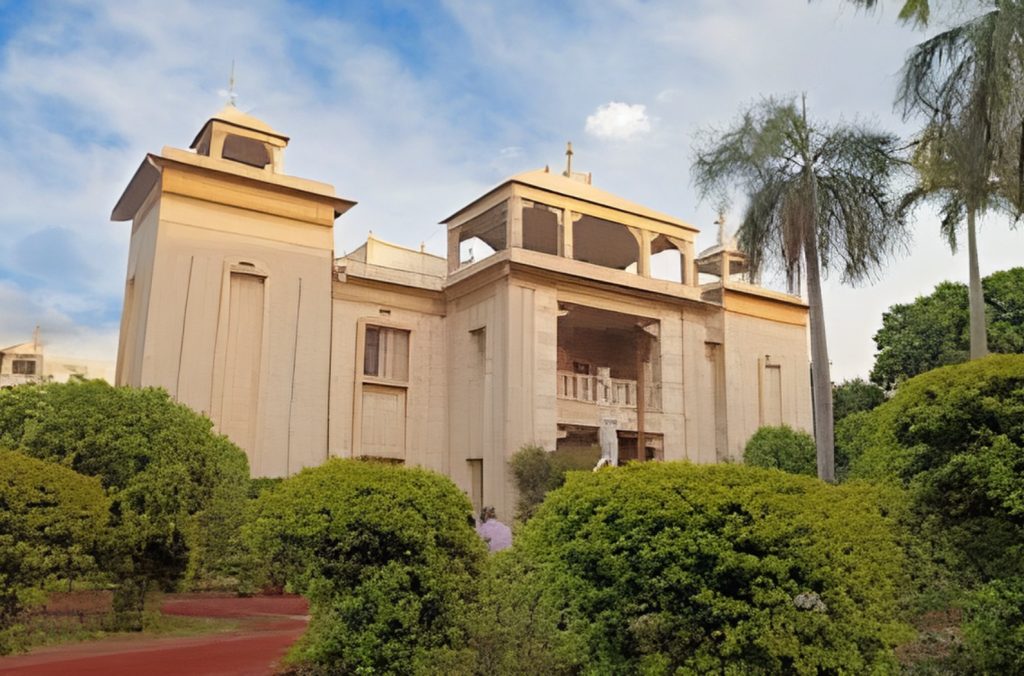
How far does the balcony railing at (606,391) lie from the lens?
901 inches

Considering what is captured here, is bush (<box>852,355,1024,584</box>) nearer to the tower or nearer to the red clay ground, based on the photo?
the red clay ground

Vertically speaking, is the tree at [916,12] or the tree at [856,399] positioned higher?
the tree at [916,12]

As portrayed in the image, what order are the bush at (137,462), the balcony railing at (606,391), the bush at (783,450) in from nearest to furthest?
the bush at (137,462), the bush at (783,450), the balcony railing at (606,391)

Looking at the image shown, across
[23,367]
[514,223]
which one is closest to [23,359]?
[23,367]

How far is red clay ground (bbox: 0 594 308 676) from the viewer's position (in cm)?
777

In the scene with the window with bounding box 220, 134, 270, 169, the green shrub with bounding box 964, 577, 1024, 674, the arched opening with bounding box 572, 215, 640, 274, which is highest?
the window with bounding box 220, 134, 270, 169

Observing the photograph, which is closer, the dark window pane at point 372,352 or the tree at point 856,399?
the dark window pane at point 372,352

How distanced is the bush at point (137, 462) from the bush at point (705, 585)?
5710 mm

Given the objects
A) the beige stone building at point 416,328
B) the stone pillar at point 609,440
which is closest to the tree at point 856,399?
the beige stone building at point 416,328

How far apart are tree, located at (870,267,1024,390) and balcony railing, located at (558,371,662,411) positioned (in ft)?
37.4

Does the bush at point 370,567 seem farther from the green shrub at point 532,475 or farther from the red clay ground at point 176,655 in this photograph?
the green shrub at point 532,475

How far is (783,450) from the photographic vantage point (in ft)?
75.5

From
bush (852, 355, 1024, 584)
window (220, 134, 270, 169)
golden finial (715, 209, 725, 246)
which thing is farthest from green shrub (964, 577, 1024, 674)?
golden finial (715, 209, 725, 246)

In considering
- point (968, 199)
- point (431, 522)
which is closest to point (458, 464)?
point (968, 199)
